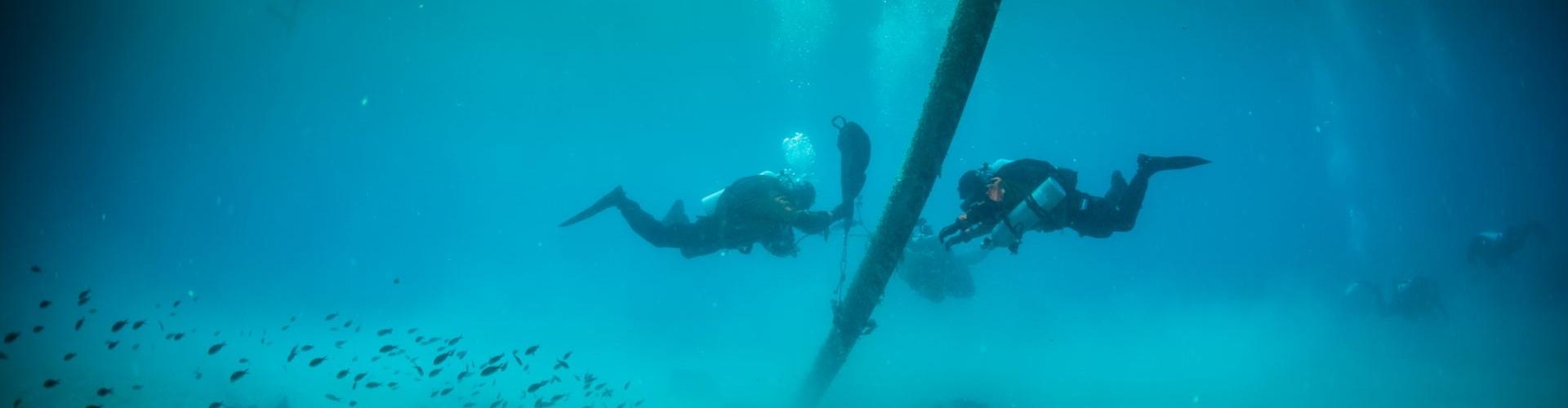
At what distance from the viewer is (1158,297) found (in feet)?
212

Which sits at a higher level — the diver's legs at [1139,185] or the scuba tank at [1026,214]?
the scuba tank at [1026,214]

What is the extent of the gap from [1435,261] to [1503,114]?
17001mm

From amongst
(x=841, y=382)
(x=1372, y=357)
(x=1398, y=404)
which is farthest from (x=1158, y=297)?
(x=841, y=382)

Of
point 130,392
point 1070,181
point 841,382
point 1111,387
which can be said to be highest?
point 130,392

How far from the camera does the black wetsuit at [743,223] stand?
7305mm

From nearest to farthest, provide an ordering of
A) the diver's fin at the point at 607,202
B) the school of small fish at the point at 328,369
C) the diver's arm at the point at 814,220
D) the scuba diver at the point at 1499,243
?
the diver's arm at the point at 814,220
the diver's fin at the point at 607,202
the school of small fish at the point at 328,369
the scuba diver at the point at 1499,243

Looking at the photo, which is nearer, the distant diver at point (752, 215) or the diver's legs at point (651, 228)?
the distant diver at point (752, 215)

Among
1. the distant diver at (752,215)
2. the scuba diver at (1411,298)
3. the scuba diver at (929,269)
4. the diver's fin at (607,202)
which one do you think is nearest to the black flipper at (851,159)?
the distant diver at (752,215)

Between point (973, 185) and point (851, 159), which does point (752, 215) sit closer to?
point (851, 159)

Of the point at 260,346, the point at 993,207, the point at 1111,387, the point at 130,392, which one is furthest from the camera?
the point at 260,346

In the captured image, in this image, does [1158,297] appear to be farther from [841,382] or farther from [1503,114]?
[841,382]

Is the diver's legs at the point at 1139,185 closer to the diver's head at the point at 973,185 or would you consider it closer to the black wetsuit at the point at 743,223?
the diver's head at the point at 973,185

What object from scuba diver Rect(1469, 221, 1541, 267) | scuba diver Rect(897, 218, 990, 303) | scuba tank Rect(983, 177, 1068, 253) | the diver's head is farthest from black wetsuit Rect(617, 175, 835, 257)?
scuba diver Rect(1469, 221, 1541, 267)

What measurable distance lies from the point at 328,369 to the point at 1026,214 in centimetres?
6065
